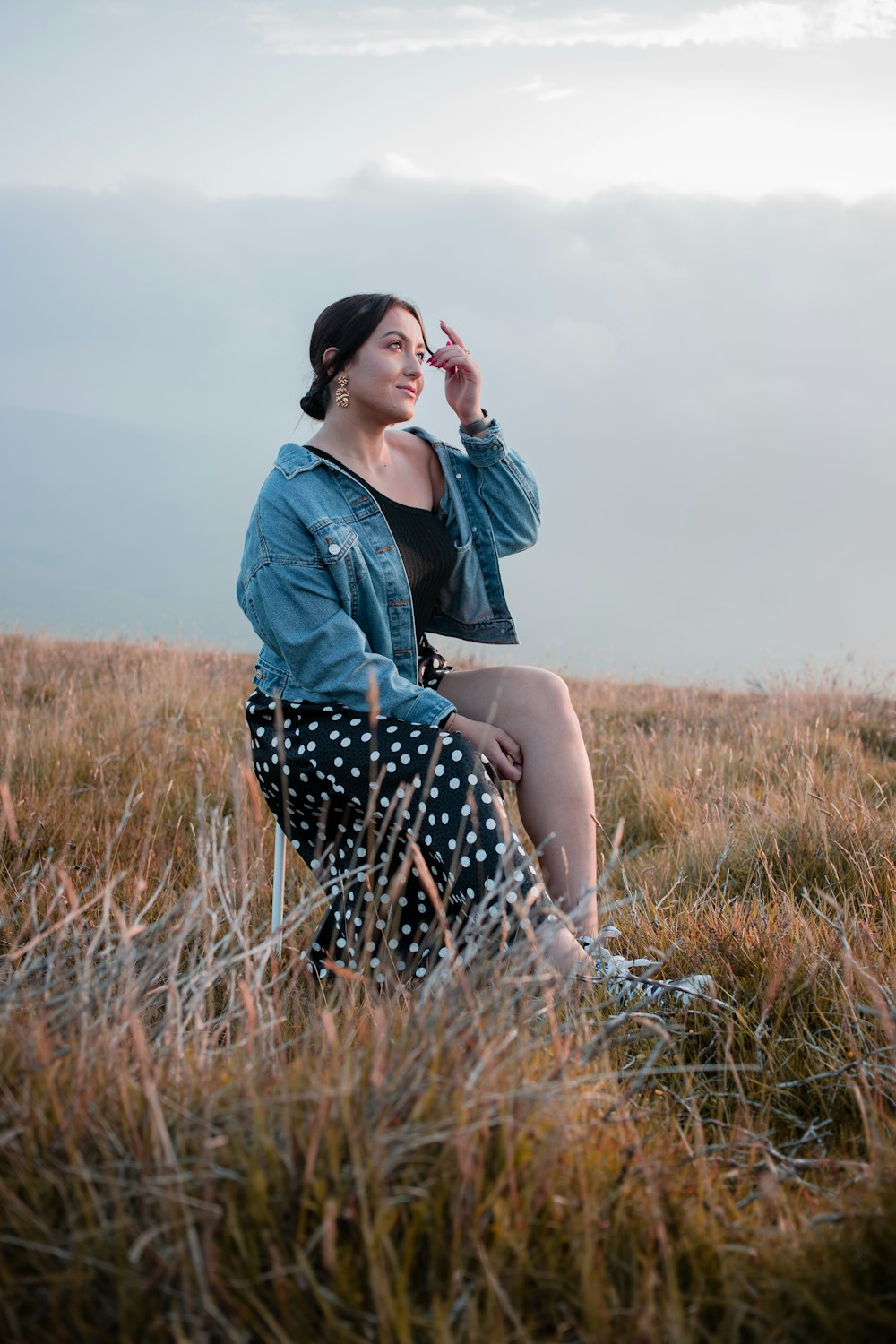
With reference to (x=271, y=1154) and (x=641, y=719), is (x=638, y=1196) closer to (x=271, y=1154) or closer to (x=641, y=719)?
(x=271, y=1154)

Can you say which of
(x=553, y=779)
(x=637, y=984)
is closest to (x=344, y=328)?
(x=553, y=779)

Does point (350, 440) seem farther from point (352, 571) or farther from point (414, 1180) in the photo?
point (414, 1180)

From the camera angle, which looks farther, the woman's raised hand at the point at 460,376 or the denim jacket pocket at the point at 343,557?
the woman's raised hand at the point at 460,376

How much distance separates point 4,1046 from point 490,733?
157cm

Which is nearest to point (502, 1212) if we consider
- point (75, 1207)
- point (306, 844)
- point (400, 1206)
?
point (400, 1206)

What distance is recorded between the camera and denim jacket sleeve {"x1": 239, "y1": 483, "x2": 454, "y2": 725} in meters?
2.82

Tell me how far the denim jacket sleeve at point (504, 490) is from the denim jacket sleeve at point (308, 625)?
74cm

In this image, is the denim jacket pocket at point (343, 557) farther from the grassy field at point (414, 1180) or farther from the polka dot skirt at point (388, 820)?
the grassy field at point (414, 1180)

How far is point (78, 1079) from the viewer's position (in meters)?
1.38

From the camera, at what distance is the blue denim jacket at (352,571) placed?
285 cm

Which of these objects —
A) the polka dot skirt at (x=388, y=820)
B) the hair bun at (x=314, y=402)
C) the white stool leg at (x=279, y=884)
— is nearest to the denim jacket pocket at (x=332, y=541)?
the polka dot skirt at (x=388, y=820)

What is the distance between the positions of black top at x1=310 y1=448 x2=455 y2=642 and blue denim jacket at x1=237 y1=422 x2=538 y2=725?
5 centimetres

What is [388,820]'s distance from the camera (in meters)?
2.53

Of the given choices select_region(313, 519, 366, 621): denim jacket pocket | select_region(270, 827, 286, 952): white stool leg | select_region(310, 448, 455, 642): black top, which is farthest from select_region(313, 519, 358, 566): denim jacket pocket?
select_region(270, 827, 286, 952): white stool leg
